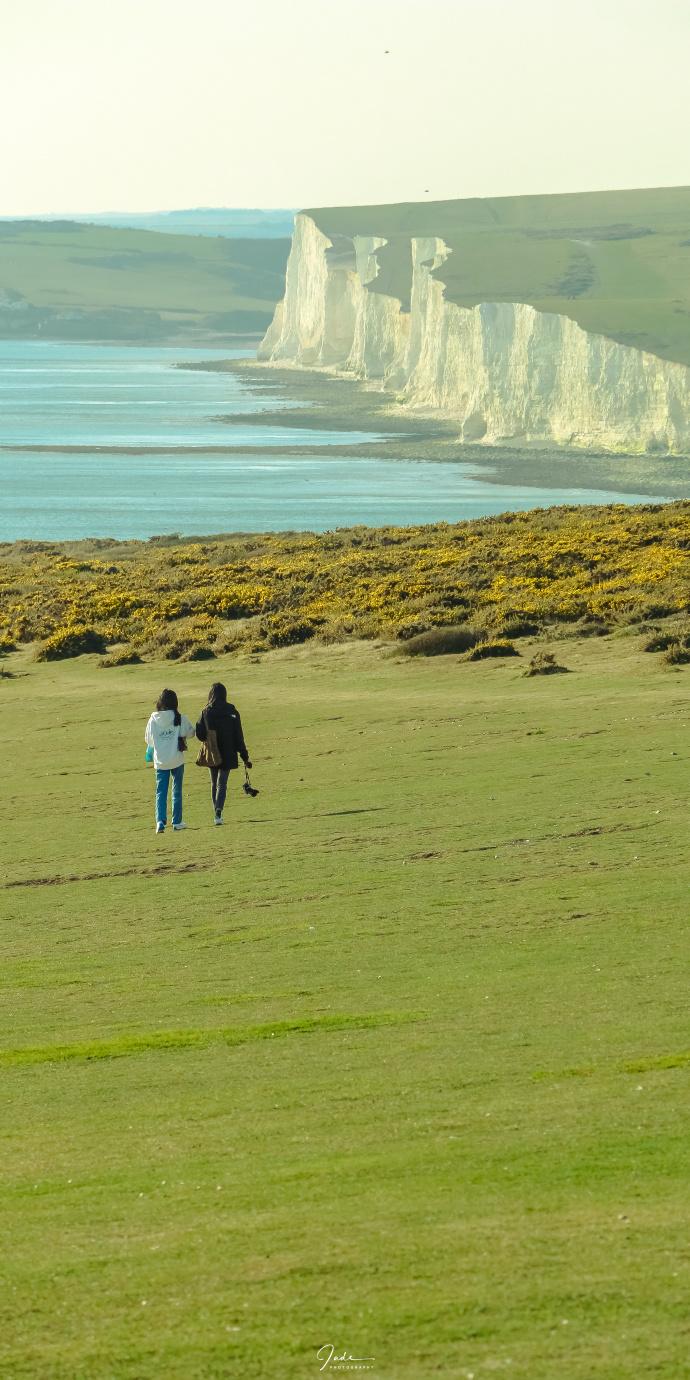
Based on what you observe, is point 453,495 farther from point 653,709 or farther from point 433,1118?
point 433,1118

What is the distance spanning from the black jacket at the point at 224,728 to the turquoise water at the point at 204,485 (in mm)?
63951

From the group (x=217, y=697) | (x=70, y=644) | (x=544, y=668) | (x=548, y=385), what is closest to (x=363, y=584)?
(x=70, y=644)

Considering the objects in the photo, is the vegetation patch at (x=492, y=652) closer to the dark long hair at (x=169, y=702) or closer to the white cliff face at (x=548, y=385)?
the dark long hair at (x=169, y=702)

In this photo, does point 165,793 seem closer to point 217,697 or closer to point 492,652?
point 217,697

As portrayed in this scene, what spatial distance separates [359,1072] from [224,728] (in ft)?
30.9

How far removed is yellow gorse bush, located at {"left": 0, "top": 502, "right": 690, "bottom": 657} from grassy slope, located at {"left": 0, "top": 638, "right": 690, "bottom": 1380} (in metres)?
14.6

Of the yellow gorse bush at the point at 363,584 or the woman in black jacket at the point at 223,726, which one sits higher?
the woman in black jacket at the point at 223,726

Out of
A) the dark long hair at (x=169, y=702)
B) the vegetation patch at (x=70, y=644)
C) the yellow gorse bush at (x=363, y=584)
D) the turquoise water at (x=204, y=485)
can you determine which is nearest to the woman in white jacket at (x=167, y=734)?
the dark long hair at (x=169, y=702)

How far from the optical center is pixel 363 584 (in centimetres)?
4447

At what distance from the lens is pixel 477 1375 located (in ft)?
19.3

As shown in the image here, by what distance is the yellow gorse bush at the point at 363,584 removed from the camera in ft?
124

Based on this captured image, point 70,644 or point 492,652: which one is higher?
point 492,652

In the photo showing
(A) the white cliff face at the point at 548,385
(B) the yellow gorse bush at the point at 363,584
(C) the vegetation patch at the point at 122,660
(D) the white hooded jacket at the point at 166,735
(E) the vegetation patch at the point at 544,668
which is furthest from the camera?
(A) the white cliff face at the point at 548,385

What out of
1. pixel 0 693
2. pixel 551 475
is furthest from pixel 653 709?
pixel 551 475
